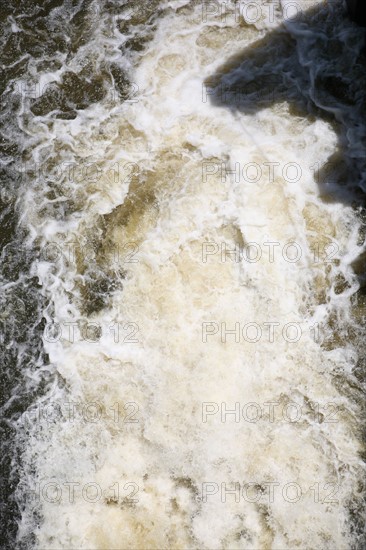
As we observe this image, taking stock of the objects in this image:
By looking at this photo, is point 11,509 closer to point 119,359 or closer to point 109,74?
point 119,359

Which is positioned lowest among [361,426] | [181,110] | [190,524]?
[190,524]

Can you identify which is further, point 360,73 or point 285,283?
point 360,73

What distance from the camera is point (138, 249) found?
5.88 m

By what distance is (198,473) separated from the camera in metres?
5.20

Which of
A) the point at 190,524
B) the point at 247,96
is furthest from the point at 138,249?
the point at 190,524

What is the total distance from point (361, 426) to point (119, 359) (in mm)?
2991

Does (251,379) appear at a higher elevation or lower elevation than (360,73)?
lower

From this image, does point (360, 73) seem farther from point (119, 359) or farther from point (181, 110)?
point (119, 359)

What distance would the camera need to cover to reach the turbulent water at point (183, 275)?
17.0 feet

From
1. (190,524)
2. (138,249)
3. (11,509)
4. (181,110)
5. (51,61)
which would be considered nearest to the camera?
(190,524)

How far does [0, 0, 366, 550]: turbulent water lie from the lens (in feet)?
17.0

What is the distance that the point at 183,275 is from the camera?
5.66 metres

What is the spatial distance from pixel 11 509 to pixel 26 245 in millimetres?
3340

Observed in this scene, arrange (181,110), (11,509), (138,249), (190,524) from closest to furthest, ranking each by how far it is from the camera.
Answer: (190,524), (11,509), (138,249), (181,110)
